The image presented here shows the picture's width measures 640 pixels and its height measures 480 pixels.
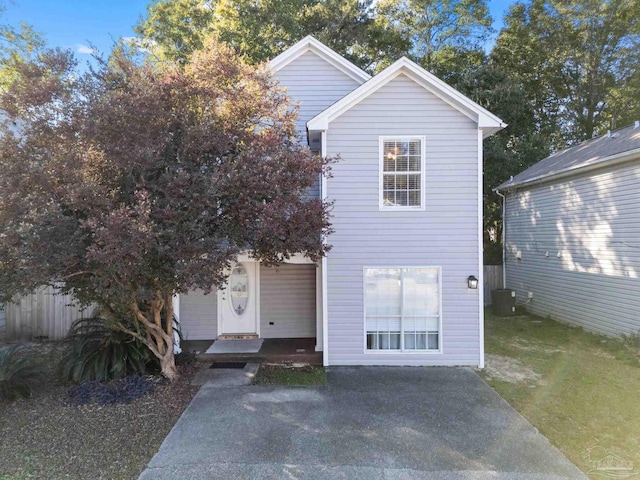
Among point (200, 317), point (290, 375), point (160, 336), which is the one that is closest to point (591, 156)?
point (290, 375)

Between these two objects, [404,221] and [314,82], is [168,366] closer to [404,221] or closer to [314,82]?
[404,221]

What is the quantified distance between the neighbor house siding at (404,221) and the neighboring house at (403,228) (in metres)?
0.02

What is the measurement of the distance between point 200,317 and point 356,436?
5723 millimetres

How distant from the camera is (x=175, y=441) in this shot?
14.9 feet

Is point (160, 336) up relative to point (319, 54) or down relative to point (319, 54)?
down

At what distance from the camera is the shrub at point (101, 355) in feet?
20.5

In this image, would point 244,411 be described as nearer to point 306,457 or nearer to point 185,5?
point 306,457

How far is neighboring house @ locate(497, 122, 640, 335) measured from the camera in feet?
29.8

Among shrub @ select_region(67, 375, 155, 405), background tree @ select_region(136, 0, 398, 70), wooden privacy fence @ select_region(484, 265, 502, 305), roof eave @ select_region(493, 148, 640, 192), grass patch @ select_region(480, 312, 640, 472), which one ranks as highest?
background tree @ select_region(136, 0, 398, 70)

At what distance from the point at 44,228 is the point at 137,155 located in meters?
1.38

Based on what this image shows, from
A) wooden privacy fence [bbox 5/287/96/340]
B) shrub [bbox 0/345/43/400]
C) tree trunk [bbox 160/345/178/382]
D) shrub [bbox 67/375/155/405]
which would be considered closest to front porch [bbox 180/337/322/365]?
tree trunk [bbox 160/345/178/382]

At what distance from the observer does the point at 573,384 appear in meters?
6.56

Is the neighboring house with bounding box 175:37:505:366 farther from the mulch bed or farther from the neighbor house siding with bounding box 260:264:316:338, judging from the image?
the mulch bed

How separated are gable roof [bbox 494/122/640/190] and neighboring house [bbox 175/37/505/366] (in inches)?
163
